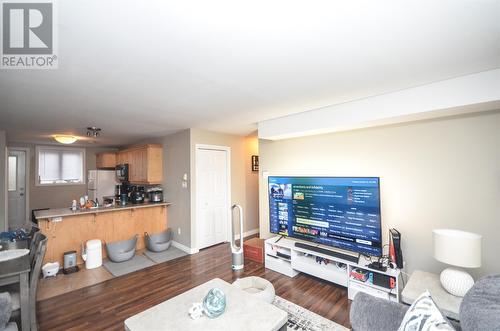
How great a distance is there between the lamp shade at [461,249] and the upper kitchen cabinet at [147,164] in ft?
15.7

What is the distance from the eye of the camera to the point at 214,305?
154 centimetres

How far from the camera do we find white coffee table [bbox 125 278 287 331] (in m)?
1.43

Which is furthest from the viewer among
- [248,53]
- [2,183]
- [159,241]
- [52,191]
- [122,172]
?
[52,191]

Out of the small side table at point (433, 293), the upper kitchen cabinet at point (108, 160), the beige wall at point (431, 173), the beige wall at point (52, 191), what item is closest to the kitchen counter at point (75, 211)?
the upper kitchen cabinet at point (108, 160)

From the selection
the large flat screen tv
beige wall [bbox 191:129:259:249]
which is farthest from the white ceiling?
beige wall [bbox 191:129:259:249]

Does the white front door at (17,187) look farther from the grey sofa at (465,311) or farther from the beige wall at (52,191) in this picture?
the grey sofa at (465,311)

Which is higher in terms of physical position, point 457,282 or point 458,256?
point 458,256

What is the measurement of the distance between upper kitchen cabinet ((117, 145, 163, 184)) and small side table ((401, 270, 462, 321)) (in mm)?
4600

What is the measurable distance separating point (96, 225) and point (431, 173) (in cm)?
511

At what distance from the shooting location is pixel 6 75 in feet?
6.26

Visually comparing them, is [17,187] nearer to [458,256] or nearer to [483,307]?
[483,307]

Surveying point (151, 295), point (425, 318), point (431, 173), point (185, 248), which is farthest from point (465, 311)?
point (185, 248)

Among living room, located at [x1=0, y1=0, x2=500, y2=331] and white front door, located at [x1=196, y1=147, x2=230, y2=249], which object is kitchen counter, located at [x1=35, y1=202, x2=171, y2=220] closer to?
living room, located at [x1=0, y1=0, x2=500, y2=331]

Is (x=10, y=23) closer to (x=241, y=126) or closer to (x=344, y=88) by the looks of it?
(x=344, y=88)
